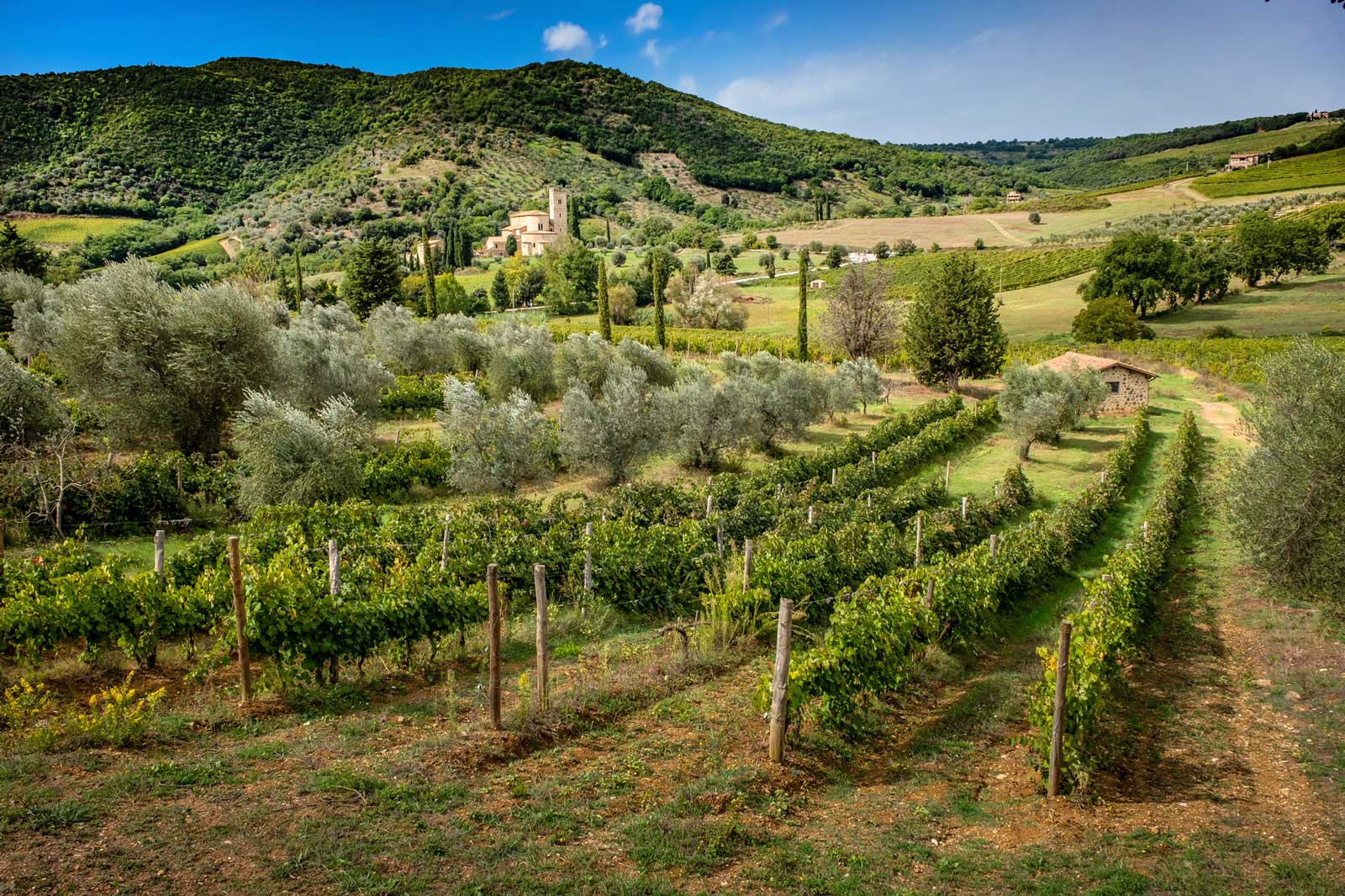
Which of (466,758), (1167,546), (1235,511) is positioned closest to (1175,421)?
(1167,546)

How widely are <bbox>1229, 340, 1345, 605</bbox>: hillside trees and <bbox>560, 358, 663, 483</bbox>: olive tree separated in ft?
54.7

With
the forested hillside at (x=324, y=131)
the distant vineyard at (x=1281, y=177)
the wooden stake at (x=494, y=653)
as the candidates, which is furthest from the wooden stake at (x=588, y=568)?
the forested hillside at (x=324, y=131)

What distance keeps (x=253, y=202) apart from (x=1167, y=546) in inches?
4858

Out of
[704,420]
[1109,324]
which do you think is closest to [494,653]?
[704,420]

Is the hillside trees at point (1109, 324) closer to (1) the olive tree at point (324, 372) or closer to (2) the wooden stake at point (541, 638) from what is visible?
(1) the olive tree at point (324, 372)

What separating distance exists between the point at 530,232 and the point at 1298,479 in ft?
323

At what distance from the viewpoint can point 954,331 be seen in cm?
4250

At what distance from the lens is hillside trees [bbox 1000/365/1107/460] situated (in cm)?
3061

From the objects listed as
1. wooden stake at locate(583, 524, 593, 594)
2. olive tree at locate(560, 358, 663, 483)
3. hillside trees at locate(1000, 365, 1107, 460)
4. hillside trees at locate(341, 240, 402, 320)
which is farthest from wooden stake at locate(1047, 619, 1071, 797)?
hillside trees at locate(341, 240, 402, 320)

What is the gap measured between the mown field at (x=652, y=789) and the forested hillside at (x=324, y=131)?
11688cm

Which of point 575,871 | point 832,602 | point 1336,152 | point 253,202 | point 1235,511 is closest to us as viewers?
point 575,871

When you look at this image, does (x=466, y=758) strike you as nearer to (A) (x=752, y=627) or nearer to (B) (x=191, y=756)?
(B) (x=191, y=756)

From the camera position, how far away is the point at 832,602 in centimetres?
1509

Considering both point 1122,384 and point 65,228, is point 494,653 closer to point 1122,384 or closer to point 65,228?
point 1122,384
